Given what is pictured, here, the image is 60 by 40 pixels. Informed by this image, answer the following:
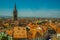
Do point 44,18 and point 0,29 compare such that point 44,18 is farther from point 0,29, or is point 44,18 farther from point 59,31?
point 0,29

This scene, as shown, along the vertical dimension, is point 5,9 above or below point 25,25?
above

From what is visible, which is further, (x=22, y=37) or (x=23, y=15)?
(x=23, y=15)

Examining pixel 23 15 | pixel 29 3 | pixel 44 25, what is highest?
pixel 29 3

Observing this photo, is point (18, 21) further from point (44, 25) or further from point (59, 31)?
point (59, 31)

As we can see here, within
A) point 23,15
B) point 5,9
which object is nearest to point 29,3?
point 23,15

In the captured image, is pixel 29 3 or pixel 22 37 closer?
pixel 22 37

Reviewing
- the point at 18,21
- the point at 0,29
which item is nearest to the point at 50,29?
the point at 18,21

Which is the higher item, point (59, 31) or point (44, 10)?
point (44, 10)
